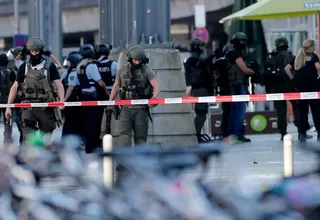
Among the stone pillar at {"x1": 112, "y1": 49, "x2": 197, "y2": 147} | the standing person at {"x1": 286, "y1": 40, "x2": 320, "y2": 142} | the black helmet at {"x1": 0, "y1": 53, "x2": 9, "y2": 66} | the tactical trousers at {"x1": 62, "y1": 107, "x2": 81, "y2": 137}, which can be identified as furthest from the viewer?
the black helmet at {"x1": 0, "y1": 53, "x2": 9, "y2": 66}

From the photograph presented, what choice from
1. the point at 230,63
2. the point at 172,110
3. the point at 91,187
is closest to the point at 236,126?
the point at 230,63

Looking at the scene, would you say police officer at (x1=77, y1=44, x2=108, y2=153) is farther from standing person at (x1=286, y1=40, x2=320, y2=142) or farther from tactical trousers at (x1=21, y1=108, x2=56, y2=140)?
standing person at (x1=286, y1=40, x2=320, y2=142)

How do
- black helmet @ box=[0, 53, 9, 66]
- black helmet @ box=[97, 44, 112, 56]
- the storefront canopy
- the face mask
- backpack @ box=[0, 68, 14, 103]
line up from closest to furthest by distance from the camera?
1. the face mask
2. black helmet @ box=[97, 44, 112, 56]
3. the storefront canopy
4. backpack @ box=[0, 68, 14, 103]
5. black helmet @ box=[0, 53, 9, 66]

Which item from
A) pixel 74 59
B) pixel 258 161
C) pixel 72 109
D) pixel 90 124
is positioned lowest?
pixel 258 161

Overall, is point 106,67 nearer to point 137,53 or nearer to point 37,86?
point 37,86

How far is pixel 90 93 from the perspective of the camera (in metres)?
16.4

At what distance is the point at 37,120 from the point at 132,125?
119cm

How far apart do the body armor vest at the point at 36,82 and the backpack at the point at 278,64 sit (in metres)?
5.60

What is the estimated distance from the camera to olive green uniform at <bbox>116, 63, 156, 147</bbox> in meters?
13.1

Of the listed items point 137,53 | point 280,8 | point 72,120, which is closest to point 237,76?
point 280,8

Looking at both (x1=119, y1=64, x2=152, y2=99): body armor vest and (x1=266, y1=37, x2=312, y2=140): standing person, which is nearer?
(x1=119, y1=64, x2=152, y2=99): body armor vest

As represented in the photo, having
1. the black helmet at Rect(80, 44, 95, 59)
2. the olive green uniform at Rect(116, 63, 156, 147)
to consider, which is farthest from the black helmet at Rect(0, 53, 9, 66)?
the olive green uniform at Rect(116, 63, 156, 147)

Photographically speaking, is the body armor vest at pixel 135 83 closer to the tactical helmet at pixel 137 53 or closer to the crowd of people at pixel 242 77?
the tactical helmet at pixel 137 53

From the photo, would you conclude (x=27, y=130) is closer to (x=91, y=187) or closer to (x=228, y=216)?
(x=91, y=187)
